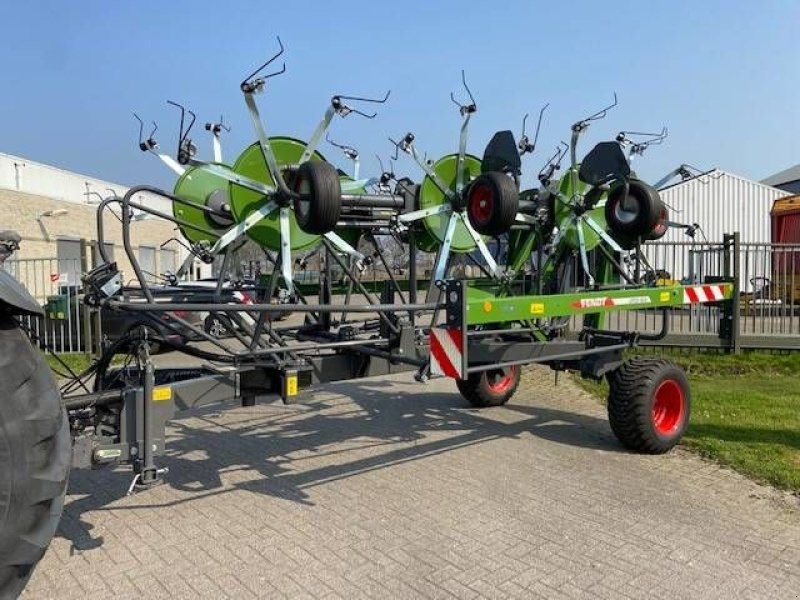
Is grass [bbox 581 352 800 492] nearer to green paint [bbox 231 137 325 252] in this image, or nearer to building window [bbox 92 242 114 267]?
green paint [bbox 231 137 325 252]

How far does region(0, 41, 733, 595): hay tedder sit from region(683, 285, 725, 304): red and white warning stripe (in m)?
0.02

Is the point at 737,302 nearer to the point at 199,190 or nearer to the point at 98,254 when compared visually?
the point at 199,190

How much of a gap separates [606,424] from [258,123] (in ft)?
15.1

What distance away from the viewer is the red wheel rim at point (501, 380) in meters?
7.72

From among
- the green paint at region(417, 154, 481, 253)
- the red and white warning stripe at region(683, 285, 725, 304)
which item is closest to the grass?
the red and white warning stripe at region(683, 285, 725, 304)

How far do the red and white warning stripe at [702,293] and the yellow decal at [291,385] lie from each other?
133 inches

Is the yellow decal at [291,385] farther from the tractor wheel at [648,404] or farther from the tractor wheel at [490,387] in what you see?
the tractor wheel at [490,387]

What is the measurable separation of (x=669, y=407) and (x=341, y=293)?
312 centimetres

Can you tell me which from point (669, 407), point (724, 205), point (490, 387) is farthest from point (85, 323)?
point (724, 205)

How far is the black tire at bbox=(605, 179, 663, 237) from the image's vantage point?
6059 millimetres

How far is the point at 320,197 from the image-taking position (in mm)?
4219

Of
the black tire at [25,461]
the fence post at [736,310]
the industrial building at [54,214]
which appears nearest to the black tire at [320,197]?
the black tire at [25,461]

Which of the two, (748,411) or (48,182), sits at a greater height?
(48,182)

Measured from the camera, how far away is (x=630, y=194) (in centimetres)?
615
